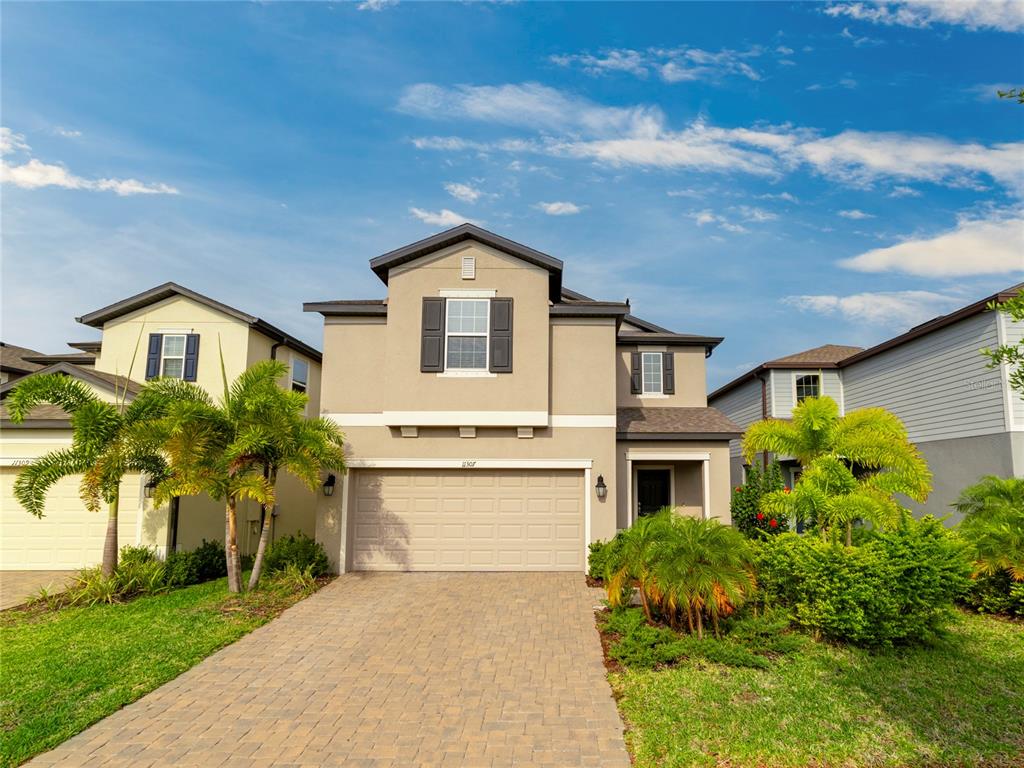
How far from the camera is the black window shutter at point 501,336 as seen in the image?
41.4 ft

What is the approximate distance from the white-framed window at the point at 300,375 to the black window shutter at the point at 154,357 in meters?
3.58

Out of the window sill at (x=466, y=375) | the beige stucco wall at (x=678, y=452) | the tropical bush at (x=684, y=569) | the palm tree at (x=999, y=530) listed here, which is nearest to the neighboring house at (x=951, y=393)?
the palm tree at (x=999, y=530)

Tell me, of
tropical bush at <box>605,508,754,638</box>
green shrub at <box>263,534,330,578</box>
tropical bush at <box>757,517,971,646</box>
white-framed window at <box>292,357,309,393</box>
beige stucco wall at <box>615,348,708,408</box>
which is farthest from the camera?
white-framed window at <box>292,357,309,393</box>

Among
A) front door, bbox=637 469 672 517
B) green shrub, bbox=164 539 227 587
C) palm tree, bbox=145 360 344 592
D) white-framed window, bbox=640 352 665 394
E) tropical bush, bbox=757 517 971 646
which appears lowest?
green shrub, bbox=164 539 227 587

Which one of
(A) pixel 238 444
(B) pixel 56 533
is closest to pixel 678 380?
(A) pixel 238 444

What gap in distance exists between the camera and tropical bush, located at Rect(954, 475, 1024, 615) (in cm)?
895

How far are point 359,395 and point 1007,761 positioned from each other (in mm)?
11408

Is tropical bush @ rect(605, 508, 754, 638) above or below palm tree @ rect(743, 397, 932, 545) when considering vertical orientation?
below

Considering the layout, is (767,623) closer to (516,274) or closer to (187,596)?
(516,274)

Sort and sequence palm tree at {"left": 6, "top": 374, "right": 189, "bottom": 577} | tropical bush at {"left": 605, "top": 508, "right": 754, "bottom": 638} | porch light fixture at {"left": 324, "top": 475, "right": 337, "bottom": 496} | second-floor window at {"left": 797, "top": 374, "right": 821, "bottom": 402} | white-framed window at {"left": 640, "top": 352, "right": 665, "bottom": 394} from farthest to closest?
second-floor window at {"left": 797, "top": 374, "right": 821, "bottom": 402}
white-framed window at {"left": 640, "top": 352, "right": 665, "bottom": 394}
porch light fixture at {"left": 324, "top": 475, "right": 337, "bottom": 496}
palm tree at {"left": 6, "top": 374, "right": 189, "bottom": 577}
tropical bush at {"left": 605, "top": 508, "right": 754, "bottom": 638}

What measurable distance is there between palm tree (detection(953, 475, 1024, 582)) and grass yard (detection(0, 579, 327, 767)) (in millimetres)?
11280

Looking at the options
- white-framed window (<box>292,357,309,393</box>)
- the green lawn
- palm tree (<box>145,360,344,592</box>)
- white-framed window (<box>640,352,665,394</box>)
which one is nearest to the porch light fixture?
palm tree (<box>145,360,344,592</box>)

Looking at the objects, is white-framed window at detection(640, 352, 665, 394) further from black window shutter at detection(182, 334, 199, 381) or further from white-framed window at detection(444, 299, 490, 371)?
black window shutter at detection(182, 334, 199, 381)

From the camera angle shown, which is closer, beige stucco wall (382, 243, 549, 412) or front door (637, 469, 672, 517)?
beige stucco wall (382, 243, 549, 412)
